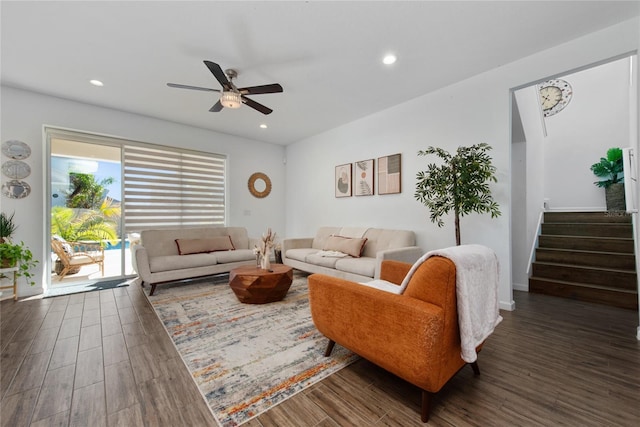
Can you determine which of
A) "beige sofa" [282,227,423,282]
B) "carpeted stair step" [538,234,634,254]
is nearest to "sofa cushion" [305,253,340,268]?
"beige sofa" [282,227,423,282]

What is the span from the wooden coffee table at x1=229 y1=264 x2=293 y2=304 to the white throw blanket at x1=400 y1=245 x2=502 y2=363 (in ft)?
6.15

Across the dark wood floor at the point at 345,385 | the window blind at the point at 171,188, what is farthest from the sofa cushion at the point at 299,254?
the dark wood floor at the point at 345,385

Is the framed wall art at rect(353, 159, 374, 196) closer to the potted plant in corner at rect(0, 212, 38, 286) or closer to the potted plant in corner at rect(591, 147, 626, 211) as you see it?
the potted plant in corner at rect(591, 147, 626, 211)

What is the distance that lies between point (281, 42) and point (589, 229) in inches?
197

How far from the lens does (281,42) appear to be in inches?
99.6

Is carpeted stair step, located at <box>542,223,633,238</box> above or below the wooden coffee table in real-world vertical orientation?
above

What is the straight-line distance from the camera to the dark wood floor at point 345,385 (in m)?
1.36

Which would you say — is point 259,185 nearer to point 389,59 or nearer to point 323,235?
point 323,235

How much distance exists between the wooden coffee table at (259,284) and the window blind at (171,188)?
257 cm

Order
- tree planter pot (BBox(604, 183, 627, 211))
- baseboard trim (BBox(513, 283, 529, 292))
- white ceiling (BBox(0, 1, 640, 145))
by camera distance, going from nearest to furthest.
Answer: white ceiling (BBox(0, 1, 640, 145)), baseboard trim (BBox(513, 283, 529, 292)), tree planter pot (BBox(604, 183, 627, 211))

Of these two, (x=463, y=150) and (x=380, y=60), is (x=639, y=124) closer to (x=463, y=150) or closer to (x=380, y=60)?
(x=463, y=150)

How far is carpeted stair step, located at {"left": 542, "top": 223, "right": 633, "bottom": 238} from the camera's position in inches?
144

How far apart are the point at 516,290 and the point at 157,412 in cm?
435

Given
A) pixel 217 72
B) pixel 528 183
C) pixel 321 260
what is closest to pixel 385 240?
pixel 321 260
